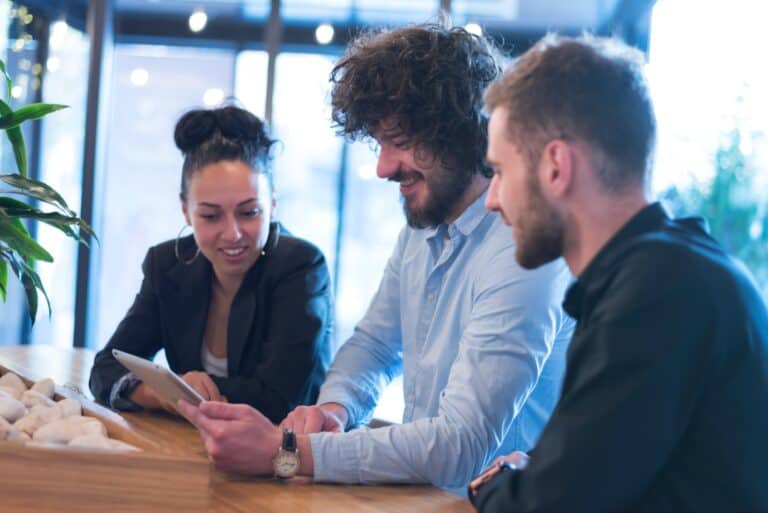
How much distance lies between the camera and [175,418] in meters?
2.16

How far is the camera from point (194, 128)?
2590 mm

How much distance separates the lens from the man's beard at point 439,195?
204 cm

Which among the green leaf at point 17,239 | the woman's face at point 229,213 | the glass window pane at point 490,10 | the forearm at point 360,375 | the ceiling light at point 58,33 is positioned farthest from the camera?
the ceiling light at point 58,33

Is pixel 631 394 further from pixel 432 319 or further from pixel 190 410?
pixel 432 319

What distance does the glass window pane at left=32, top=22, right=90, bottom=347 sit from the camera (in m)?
6.40

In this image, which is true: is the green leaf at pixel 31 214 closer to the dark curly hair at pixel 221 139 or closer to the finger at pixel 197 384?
the finger at pixel 197 384

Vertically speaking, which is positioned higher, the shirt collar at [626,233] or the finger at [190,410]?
the shirt collar at [626,233]

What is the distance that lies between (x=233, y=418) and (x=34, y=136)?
17.2ft

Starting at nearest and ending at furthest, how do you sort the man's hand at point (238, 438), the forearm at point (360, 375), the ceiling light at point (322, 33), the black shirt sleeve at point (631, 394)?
1. the black shirt sleeve at point (631, 394)
2. the man's hand at point (238, 438)
3. the forearm at point (360, 375)
4. the ceiling light at point (322, 33)

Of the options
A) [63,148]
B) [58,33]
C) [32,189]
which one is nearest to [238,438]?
[32,189]

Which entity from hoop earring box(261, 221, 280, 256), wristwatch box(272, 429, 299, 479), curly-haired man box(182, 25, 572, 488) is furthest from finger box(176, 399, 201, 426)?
hoop earring box(261, 221, 280, 256)

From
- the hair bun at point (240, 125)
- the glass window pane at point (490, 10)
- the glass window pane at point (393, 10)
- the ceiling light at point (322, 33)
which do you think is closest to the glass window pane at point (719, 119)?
the glass window pane at point (490, 10)

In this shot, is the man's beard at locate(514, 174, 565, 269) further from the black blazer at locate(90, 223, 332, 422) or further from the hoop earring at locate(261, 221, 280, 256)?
the hoop earring at locate(261, 221, 280, 256)

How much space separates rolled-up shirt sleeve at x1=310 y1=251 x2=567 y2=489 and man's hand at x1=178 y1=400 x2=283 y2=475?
0.25 ft
